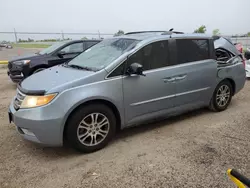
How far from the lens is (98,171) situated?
294 cm

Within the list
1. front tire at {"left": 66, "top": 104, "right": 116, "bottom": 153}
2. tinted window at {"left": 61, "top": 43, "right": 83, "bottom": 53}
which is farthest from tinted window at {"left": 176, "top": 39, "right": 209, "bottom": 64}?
tinted window at {"left": 61, "top": 43, "right": 83, "bottom": 53}

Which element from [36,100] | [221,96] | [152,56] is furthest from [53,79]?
[221,96]

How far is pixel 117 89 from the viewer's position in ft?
11.3

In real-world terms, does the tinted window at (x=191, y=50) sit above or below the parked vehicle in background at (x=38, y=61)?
above

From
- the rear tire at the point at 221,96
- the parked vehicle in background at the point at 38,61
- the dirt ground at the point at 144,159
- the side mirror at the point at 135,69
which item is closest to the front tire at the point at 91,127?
the dirt ground at the point at 144,159

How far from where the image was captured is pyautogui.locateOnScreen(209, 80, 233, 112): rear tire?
4.77m

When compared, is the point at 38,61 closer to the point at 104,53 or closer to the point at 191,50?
the point at 104,53

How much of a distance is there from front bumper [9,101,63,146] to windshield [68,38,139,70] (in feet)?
3.23

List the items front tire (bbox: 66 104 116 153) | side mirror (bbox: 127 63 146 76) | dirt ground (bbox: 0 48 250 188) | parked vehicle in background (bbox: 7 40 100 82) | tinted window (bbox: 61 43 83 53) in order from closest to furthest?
dirt ground (bbox: 0 48 250 188) → front tire (bbox: 66 104 116 153) → side mirror (bbox: 127 63 146 76) → parked vehicle in background (bbox: 7 40 100 82) → tinted window (bbox: 61 43 83 53)

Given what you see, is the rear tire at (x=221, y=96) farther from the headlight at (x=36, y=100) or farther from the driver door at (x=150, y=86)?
the headlight at (x=36, y=100)

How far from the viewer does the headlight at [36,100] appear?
3059 mm

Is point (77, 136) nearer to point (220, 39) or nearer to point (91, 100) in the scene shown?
point (91, 100)

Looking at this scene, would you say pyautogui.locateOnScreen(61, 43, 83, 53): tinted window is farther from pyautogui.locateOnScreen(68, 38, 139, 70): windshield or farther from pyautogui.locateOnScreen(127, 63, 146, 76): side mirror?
pyautogui.locateOnScreen(127, 63, 146, 76): side mirror

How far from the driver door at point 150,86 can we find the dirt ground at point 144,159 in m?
0.41
